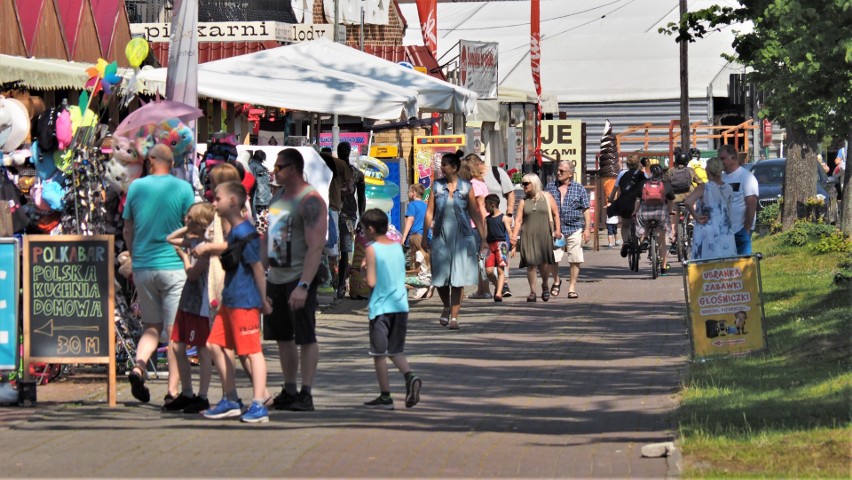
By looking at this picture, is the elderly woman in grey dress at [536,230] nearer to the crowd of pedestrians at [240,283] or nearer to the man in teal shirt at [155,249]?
the crowd of pedestrians at [240,283]

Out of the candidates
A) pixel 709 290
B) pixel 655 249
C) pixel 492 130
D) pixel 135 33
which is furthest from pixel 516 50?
pixel 709 290

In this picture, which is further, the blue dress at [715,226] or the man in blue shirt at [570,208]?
→ the man in blue shirt at [570,208]

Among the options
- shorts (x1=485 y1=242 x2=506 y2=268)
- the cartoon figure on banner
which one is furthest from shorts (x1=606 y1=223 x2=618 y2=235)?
shorts (x1=485 y1=242 x2=506 y2=268)

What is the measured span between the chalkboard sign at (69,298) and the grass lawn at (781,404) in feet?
13.0

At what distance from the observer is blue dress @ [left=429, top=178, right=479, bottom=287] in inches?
583

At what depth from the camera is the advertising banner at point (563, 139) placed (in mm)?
38250

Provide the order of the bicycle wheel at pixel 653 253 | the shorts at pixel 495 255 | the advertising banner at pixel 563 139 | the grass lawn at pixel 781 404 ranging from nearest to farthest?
the grass lawn at pixel 781 404 → the shorts at pixel 495 255 → the bicycle wheel at pixel 653 253 → the advertising banner at pixel 563 139

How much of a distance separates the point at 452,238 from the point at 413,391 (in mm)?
5391

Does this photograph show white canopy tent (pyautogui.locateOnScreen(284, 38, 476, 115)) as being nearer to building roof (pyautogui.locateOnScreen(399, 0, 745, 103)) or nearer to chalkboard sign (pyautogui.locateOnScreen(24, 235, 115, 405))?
chalkboard sign (pyautogui.locateOnScreen(24, 235, 115, 405))

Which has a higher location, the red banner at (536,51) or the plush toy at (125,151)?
the red banner at (536,51)

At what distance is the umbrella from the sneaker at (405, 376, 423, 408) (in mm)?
2893

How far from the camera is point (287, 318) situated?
31.4 feet

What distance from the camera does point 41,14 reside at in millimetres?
21984

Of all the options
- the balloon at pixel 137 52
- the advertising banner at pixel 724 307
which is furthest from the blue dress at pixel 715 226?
the balloon at pixel 137 52
